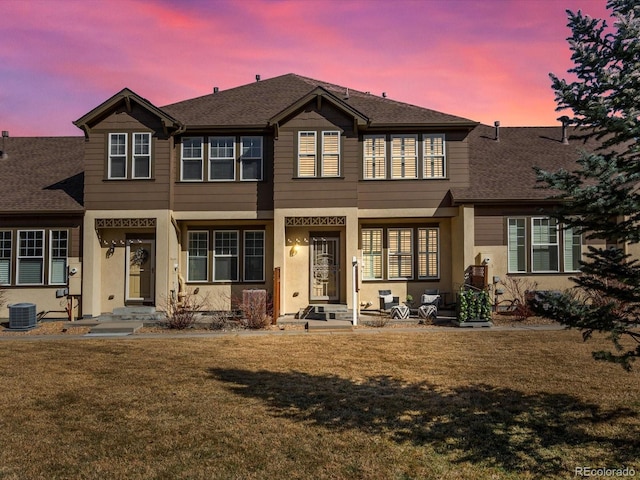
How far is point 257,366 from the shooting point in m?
9.36

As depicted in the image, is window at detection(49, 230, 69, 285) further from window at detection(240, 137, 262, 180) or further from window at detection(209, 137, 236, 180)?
window at detection(240, 137, 262, 180)

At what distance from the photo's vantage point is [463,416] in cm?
632

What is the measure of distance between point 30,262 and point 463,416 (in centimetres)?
1541

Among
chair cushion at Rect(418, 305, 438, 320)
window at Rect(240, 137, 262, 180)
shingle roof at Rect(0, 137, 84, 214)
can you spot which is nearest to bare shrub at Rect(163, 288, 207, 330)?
shingle roof at Rect(0, 137, 84, 214)

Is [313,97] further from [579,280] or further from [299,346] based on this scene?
[579,280]

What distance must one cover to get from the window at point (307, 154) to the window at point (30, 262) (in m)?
9.12

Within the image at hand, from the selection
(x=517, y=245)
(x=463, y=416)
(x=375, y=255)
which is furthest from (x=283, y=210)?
(x=463, y=416)

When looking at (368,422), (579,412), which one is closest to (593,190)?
(579,412)

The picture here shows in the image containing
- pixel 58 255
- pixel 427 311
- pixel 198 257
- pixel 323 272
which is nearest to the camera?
pixel 427 311

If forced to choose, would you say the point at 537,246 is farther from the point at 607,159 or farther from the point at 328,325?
the point at 607,159

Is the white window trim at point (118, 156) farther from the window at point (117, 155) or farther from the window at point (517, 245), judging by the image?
the window at point (517, 245)

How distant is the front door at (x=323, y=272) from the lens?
54.9 feet

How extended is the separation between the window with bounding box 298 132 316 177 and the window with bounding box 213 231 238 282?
3.43m

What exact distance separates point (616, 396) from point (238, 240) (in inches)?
498
